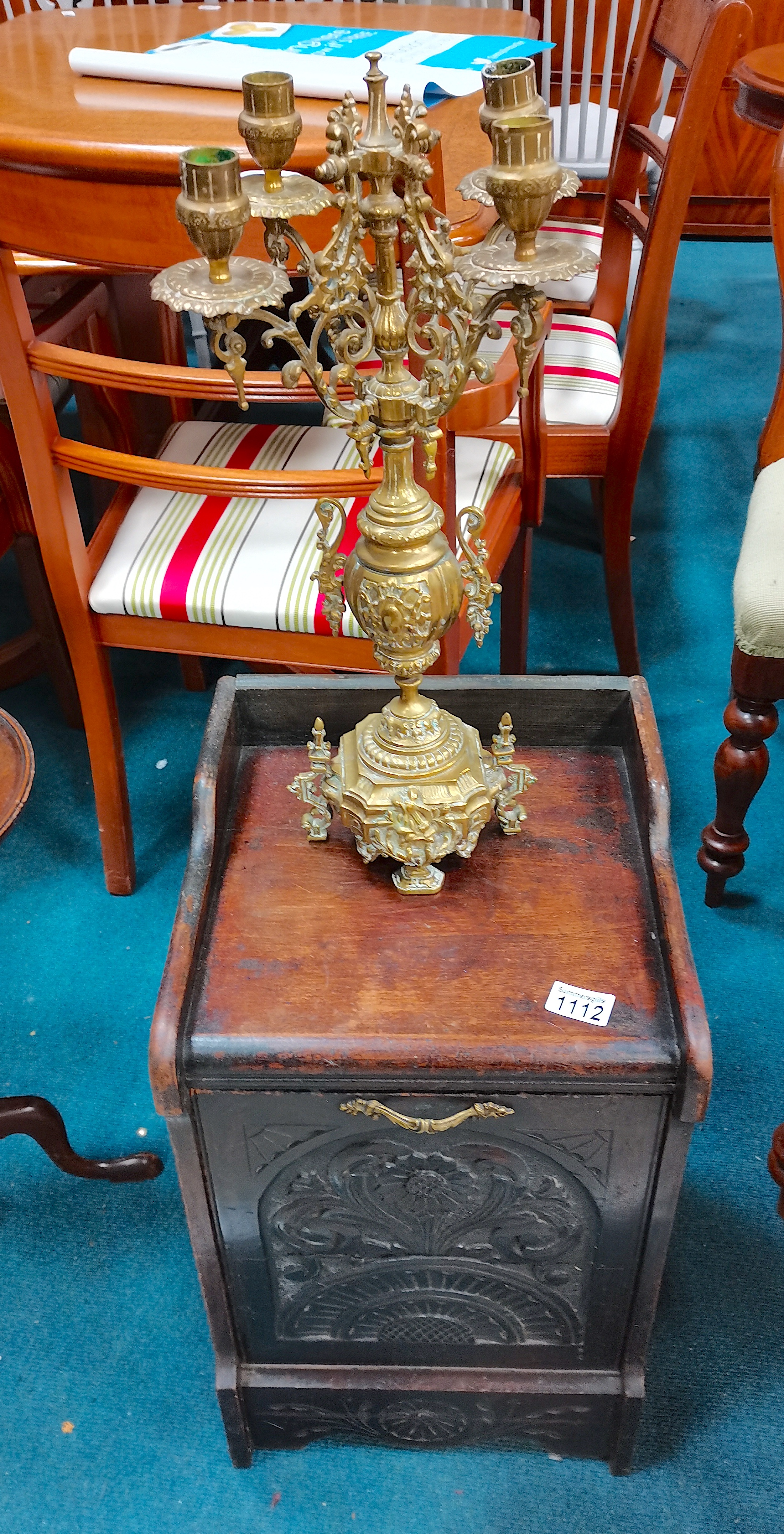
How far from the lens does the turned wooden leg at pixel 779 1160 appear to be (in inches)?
50.3

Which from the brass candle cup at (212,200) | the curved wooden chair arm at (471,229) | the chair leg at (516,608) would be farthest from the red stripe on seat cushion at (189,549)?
the brass candle cup at (212,200)

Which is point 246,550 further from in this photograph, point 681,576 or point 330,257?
point 681,576

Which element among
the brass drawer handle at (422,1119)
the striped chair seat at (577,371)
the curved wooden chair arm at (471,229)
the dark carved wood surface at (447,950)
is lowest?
the brass drawer handle at (422,1119)

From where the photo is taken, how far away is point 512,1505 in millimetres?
1181

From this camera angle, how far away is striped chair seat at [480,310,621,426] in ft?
6.16

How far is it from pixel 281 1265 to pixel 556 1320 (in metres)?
0.26

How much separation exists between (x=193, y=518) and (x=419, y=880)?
735 mm

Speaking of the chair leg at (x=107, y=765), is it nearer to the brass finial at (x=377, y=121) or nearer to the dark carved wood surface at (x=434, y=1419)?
the dark carved wood surface at (x=434, y=1419)

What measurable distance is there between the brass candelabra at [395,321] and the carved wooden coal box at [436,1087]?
0.31 feet

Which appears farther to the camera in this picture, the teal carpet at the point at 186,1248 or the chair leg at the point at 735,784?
the chair leg at the point at 735,784

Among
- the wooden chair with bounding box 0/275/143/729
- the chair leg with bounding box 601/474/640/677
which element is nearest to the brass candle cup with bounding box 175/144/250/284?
the wooden chair with bounding box 0/275/143/729

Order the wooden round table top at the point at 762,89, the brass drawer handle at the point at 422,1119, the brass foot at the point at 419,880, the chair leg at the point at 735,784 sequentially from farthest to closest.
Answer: the wooden round table top at the point at 762,89
the chair leg at the point at 735,784
the brass foot at the point at 419,880
the brass drawer handle at the point at 422,1119

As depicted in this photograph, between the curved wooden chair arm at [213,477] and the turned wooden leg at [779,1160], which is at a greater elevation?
the curved wooden chair arm at [213,477]

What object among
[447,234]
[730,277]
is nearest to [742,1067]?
[447,234]
